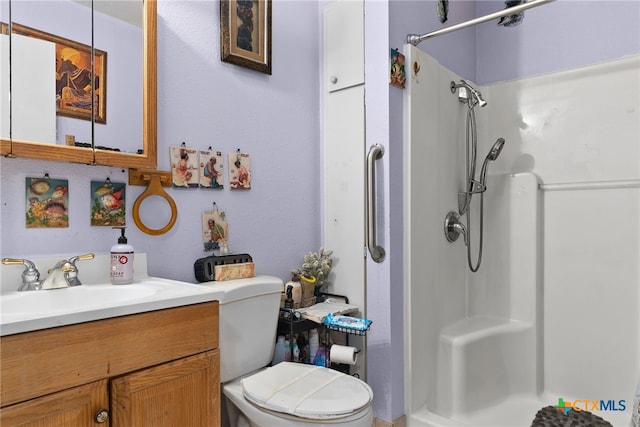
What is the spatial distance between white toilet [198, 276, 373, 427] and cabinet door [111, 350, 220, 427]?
0.58ft

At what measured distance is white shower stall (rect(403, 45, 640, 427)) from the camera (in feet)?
6.47

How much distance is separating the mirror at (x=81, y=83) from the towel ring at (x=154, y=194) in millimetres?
69

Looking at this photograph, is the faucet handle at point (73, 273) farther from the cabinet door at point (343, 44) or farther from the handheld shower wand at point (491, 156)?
the handheld shower wand at point (491, 156)

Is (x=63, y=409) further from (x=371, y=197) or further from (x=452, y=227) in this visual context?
(x=452, y=227)

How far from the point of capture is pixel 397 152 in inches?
73.7

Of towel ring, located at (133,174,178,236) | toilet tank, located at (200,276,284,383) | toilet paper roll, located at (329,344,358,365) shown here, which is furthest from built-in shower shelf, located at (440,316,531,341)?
towel ring, located at (133,174,178,236)

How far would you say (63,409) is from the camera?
0.95m

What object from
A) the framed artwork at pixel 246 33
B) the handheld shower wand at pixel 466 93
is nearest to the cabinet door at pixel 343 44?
the framed artwork at pixel 246 33

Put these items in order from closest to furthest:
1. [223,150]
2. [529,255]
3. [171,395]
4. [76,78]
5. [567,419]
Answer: [171,395] < [76,78] < [223,150] < [567,419] < [529,255]

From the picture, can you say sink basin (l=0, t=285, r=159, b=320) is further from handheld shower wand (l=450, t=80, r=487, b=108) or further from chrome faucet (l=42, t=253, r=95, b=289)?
handheld shower wand (l=450, t=80, r=487, b=108)

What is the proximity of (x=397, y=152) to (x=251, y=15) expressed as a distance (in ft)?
2.97

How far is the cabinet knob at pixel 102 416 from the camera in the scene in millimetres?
1009

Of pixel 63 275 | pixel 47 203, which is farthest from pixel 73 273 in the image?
pixel 47 203

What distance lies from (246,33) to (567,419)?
2358 millimetres
